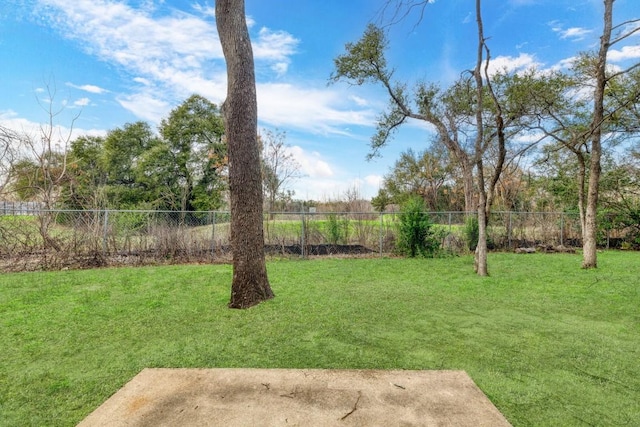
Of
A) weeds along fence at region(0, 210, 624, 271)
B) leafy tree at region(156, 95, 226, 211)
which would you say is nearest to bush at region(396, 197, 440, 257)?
weeds along fence at region(0, 210, 624, 271)

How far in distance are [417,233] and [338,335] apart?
6571 mm

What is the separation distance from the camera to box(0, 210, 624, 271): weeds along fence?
22.3ft

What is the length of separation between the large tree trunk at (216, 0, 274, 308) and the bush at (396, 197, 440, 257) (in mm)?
5890

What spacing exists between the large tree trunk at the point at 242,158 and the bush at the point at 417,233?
19.3 feet

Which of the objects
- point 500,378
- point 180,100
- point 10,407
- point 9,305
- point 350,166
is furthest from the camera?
point 180,100

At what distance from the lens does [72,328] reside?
10.2 ft

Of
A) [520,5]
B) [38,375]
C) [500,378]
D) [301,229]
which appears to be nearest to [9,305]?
[38,375]

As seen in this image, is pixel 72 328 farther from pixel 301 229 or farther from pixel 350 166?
pixel 350 166

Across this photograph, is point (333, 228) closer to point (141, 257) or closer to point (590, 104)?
point (141, 257)

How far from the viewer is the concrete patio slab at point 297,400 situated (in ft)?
4.96

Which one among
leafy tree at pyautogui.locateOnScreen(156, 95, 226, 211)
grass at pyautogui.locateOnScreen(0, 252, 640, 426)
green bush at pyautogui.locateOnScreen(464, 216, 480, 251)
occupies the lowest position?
grass at pyautogui.locateOnScreen(0, 252, 640, 426)

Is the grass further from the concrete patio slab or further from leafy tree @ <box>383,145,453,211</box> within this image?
leafy tree @ <box>383,145,453,211</box>

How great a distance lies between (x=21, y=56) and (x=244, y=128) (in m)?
6.84

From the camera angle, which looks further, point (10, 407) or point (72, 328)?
point (72, 328)
